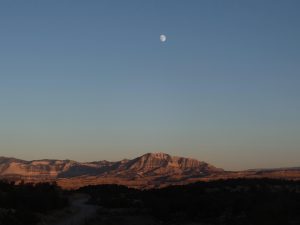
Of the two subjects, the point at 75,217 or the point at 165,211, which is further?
the point at 75,217

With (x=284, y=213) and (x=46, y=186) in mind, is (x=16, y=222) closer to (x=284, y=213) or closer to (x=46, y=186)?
(x=284, y=213)

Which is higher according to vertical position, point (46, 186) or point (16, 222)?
point (46, 186)

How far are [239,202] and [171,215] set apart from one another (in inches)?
226

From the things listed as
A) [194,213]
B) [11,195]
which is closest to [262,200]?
[194,213]

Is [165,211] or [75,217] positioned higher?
[165,211]

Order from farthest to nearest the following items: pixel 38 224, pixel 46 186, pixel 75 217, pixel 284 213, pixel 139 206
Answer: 1. pixel 46 186
2. pixel 139 206
3. pixel 75 217
4. pixel 38 224
5. pixel 284 213

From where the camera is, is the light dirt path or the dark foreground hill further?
the light dirt path

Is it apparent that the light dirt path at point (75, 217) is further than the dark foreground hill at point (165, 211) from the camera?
Yes

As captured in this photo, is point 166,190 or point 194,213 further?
point 166,190

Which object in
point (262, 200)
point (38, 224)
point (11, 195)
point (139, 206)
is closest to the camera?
point (38, 224)

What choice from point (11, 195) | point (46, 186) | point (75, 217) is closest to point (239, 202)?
point (75, 217)

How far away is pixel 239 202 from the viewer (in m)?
42.5

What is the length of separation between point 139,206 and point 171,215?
10.4 metres

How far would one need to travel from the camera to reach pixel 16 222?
35.8 meters
